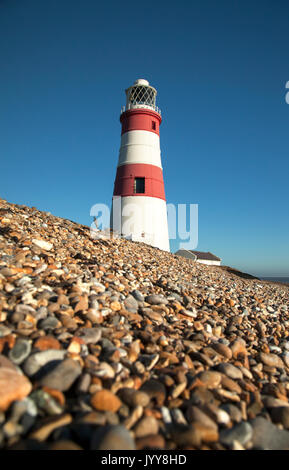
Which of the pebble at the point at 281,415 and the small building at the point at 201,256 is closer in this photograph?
the pebble at the point at 281,415

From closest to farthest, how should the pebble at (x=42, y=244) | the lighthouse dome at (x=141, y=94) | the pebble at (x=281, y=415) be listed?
the pebble at (x=281, y=415) < the pebble at (x=42, y=244) < the lighthouse dome at (x=141, y=94)

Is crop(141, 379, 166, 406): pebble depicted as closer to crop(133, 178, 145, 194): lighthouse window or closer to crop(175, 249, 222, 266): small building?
crop(133, 178, 145, 194): lighthouse window

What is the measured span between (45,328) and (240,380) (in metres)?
2.19

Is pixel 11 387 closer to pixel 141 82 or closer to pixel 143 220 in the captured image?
pixel 143 220

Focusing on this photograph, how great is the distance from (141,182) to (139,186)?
31cm

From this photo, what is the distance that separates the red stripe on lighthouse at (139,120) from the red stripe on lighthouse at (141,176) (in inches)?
118

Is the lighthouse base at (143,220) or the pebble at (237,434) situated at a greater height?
the lighthouse base at (143,220)

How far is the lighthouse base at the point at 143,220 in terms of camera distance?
17250 mm

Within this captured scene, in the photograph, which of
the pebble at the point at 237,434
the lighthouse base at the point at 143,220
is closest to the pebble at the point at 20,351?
the pebble at the point at 237,434

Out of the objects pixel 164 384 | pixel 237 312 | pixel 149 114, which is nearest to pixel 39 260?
pixel 164 384

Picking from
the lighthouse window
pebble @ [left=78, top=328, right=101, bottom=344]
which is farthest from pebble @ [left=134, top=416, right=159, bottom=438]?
the lighthouse window

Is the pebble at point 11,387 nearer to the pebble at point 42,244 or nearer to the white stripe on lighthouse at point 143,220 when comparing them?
the pebble at point 42,244

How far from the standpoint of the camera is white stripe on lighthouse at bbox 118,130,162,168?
59.6 ft

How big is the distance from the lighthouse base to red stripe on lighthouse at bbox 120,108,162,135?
5.32 meters
